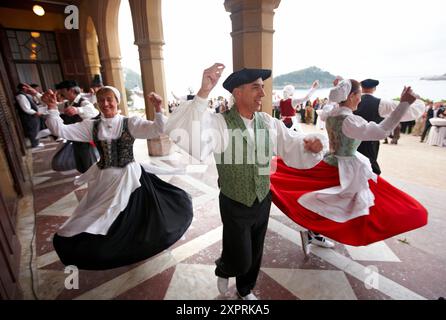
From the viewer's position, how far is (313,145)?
159 cm

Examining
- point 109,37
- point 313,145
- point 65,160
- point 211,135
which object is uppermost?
point 109,37

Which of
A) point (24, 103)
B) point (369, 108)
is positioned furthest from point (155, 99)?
point (24, 103)

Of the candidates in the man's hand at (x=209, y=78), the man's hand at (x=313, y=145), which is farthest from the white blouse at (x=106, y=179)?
the man's hand at (x=313, y=145)

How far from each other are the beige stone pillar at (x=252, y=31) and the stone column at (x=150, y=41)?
8.60 ft

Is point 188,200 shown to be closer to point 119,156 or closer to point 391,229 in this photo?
point 119,156

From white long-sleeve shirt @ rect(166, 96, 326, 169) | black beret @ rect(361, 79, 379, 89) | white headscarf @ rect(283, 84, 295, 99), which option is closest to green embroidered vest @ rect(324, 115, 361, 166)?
white long-sleeve shirt @ rect(166, 96, 326, 169)

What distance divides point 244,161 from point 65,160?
4.28 metres

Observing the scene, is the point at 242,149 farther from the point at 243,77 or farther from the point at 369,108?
the point at 369,108

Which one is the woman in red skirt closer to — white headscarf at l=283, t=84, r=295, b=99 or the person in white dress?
the person in white dress

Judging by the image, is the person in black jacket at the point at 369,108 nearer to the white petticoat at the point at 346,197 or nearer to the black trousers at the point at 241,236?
the white petticoat at the point at 346,197

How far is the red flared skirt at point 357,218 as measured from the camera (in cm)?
181

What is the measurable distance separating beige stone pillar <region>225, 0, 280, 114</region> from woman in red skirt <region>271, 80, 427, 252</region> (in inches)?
51.7
